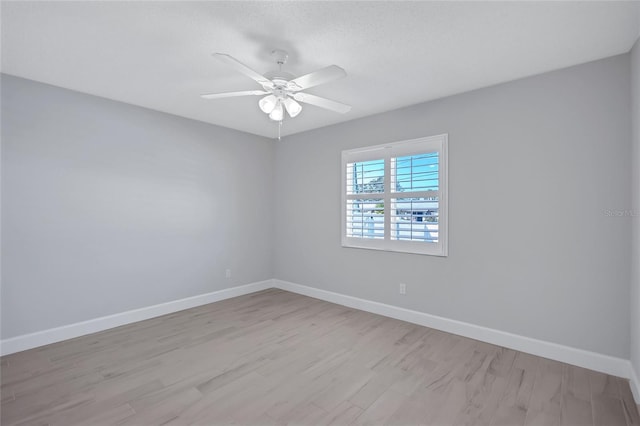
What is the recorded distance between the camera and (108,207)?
11.2ft

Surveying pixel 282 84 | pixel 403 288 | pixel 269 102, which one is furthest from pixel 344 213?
pixel 282 84

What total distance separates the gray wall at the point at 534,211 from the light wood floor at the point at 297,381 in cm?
41

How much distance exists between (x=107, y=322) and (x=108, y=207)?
4.15ft

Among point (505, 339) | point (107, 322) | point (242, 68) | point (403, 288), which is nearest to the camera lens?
point (242, 68)

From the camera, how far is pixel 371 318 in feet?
12.2

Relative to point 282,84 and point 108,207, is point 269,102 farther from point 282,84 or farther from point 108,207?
point 108,207

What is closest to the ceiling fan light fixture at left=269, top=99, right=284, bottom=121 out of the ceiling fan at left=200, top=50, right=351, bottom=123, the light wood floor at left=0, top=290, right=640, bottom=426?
the ceiling fan at left=200, top=50, right=351, bottom=123

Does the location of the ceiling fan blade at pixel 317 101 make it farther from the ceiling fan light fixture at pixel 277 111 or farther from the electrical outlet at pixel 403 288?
the electrical outlet at pixel 403 288

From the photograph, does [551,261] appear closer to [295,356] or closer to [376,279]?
[376,279]

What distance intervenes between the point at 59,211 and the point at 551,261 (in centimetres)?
470

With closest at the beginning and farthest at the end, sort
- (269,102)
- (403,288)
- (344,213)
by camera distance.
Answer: (269,102) → (403,288) → (344,213)

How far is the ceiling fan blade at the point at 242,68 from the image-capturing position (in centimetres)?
189

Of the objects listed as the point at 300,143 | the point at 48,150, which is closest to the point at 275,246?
the point at 300,143

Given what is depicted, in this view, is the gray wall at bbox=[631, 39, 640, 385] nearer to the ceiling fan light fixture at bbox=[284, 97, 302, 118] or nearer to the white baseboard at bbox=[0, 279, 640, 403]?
the white baseboard at bbox=[0, 279, 640, 403]
